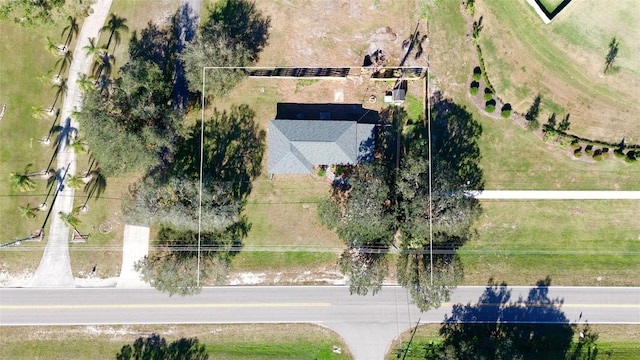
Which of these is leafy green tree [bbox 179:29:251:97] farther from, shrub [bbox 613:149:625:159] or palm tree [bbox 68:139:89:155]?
shrub [bbox 613:149:625:159]

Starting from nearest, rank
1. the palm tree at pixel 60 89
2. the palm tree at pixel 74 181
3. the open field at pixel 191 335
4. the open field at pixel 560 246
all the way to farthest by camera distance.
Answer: the palm tree at pixel 74 181
the open field at pixel 191 335
the open field at pixel 560 246
the palm tree at pixel 60 89

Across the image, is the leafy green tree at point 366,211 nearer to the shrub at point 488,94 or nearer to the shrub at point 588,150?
the shrub at point 488,94

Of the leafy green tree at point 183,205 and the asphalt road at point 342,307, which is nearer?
the leafy green tree at point 183,205

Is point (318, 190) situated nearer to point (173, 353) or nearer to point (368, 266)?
point (368, 266)

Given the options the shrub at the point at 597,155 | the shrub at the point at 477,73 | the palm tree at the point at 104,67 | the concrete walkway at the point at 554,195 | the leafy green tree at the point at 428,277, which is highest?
the palm tree at the point at 104,67

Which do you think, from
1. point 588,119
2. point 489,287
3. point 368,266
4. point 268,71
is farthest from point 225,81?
point 588,119

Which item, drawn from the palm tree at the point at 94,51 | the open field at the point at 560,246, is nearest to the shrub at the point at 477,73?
the open field at the point at 560,246
